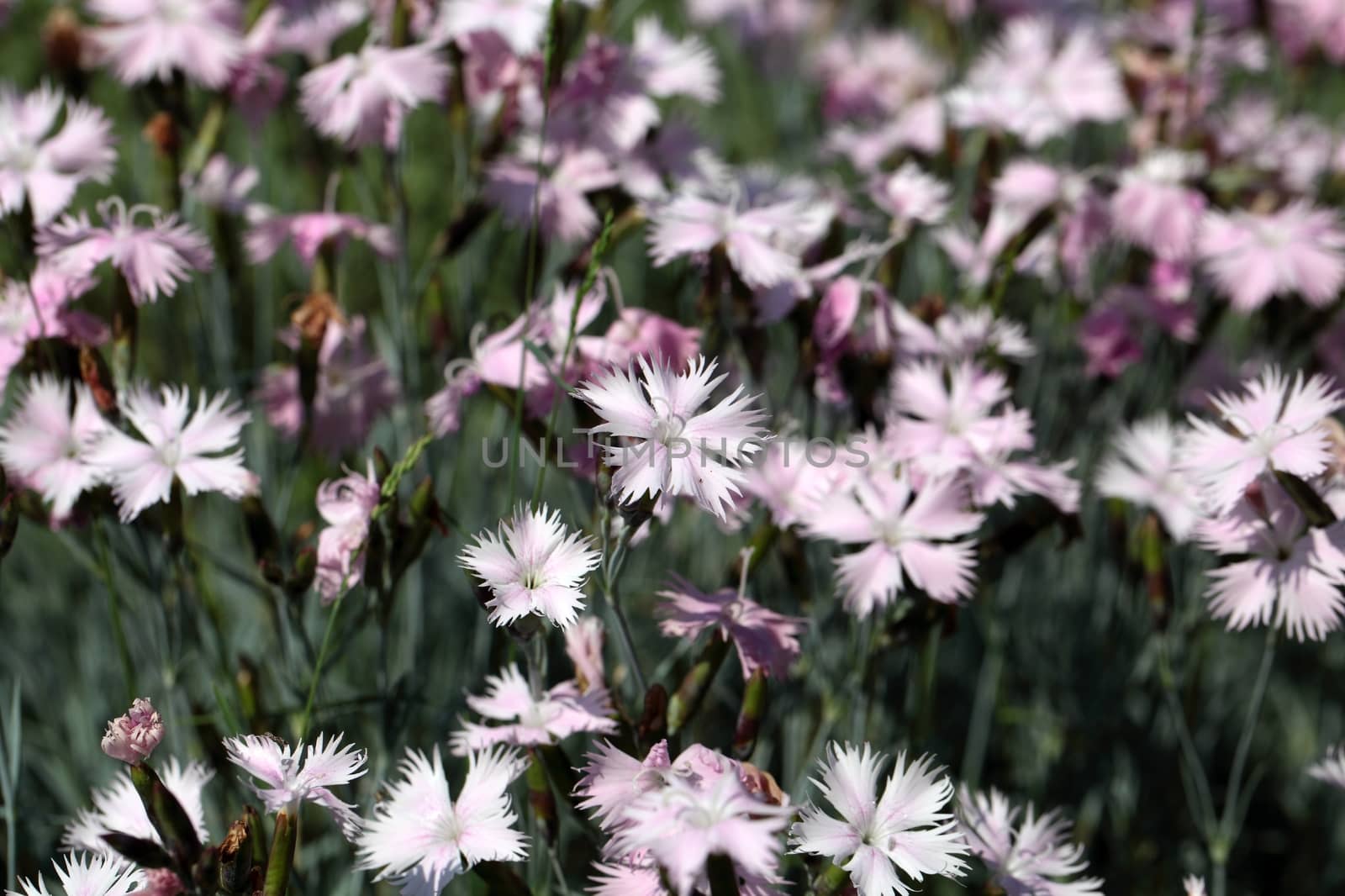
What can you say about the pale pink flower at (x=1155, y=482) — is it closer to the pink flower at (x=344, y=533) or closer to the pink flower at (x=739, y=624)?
the pink flower at (x=739, y=624)

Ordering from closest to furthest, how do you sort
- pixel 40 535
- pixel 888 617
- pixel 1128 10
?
1. pixel 888 617
2. pixel 40 535
3. pixel 1128 10

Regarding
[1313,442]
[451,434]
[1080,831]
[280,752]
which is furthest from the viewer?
[1080,831]

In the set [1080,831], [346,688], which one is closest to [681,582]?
[346,688]

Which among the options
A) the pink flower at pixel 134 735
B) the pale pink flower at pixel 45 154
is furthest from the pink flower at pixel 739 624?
the pale pink flower at pixel 45 154

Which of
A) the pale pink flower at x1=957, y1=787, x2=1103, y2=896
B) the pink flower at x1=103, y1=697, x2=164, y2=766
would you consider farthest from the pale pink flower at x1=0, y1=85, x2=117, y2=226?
the pale pink flower at x1=957, y1=787, x2=1103, y2=896

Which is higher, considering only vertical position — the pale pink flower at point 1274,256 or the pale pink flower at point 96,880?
the pale pink flower at point 1274,256

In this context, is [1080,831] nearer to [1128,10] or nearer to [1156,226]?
[1156,226]

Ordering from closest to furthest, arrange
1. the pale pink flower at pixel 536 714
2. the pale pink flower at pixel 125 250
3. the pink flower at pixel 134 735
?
the pink flower at pixel 134 735 → the pale pink flower at pixel 536 714 → the pale pink flower at pixel 125 250
